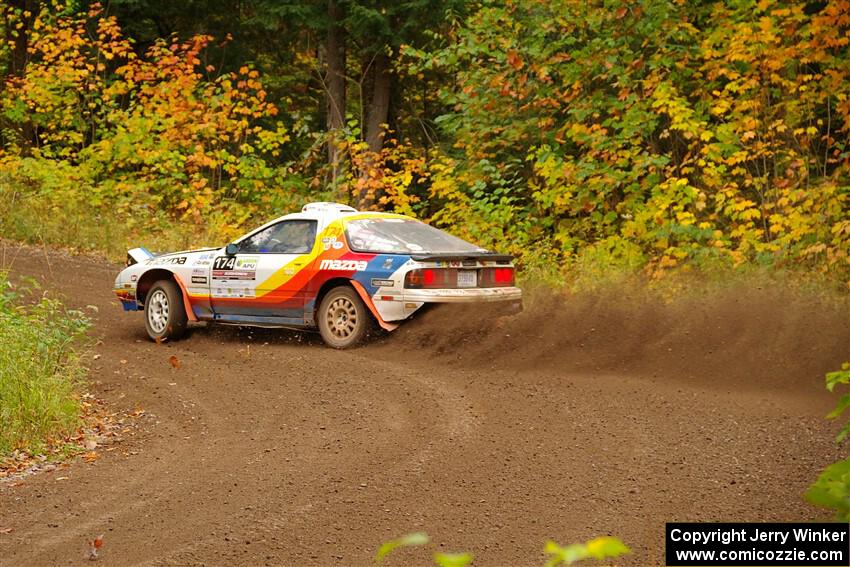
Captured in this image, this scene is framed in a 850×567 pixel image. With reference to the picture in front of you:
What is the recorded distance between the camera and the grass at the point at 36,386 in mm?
8336

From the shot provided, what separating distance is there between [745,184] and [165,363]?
8.74m

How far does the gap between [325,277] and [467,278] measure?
1706 mm

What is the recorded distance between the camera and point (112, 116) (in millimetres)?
24359

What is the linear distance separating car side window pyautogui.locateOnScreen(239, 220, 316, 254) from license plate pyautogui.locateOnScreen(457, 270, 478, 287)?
1911mm

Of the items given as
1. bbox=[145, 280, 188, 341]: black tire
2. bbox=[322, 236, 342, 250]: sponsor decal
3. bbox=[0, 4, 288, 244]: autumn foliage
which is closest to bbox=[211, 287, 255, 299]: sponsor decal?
bbox=[145, 280, 188, 341]: black tire

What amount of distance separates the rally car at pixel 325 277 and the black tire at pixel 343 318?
12mm

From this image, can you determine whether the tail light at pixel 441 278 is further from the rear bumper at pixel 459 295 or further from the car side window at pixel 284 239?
the car side window at pixel 284 239

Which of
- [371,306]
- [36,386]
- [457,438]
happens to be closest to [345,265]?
[371,306]

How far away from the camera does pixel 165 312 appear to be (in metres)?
13.9

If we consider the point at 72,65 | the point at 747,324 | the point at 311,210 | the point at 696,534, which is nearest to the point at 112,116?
the point at 72,65

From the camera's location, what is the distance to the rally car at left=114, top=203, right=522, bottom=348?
482 inches

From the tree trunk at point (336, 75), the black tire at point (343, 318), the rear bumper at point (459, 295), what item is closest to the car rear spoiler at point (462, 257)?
the rear bumper at point (459, 295)

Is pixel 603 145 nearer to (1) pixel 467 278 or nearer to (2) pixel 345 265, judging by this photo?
(1) pixel 467 278

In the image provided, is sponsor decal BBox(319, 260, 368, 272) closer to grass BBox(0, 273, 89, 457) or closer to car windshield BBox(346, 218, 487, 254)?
car windshield BBox(346, 218, 487, 254)
